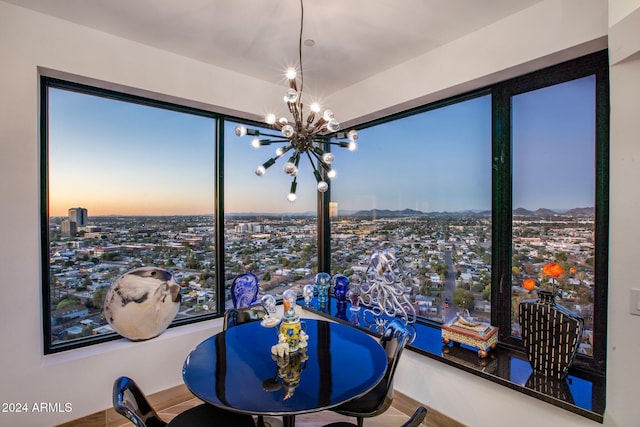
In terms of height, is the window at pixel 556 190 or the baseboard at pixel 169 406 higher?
the window at pixel 556 190

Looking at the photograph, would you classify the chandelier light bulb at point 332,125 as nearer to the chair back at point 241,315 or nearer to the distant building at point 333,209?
the chair back at point 241,315

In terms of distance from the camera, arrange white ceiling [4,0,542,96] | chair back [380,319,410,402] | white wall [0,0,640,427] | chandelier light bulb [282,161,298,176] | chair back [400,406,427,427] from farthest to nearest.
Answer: white ceiling [4,0,542,96] → chair back [380,319,410,402] → chandelier light bulb [282,161,298,176] → white wall [0,0,640,427] → chair back [400,406,427,427]

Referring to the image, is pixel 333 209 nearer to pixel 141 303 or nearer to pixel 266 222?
pixel 266 222

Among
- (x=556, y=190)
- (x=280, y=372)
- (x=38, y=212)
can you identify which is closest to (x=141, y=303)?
(x=38, y=212)

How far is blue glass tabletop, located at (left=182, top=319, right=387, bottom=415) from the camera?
130 cm

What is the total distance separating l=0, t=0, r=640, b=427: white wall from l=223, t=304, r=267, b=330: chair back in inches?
22.9

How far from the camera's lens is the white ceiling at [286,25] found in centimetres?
194

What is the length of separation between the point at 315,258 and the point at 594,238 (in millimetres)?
2654

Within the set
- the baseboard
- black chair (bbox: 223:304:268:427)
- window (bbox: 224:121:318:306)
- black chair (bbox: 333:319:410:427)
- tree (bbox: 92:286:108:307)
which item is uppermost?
window (bbox: 224:121:318:306)

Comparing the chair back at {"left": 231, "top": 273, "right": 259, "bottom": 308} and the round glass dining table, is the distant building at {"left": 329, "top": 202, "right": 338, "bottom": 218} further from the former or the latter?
the round glass dining table

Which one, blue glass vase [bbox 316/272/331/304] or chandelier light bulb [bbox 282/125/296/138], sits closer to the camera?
chandelier light bulb [bbox 282/125/296/138]

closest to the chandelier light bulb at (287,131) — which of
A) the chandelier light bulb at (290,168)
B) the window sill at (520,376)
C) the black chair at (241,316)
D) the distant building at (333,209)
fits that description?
the chandelier light bulb at (290,168)

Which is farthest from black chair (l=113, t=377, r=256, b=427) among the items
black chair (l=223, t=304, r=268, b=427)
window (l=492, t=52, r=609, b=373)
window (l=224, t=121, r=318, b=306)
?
window (l=492, t=52, r=609, b=373)

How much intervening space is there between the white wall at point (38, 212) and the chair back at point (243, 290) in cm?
55
